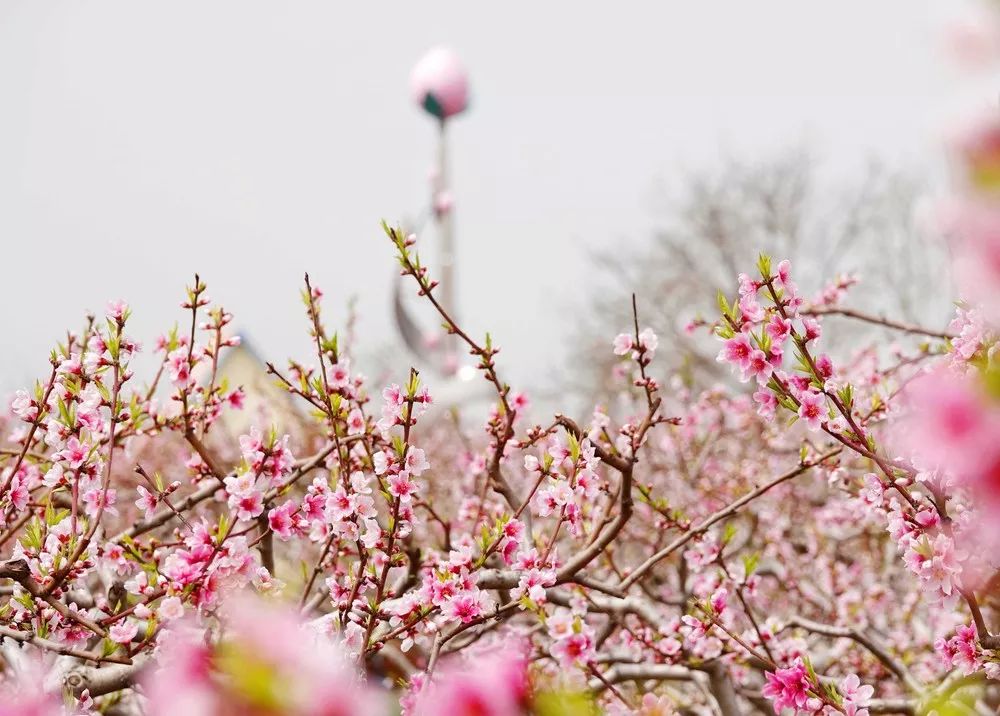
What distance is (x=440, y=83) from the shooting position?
11.8 m

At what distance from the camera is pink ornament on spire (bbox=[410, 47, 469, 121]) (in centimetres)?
1177

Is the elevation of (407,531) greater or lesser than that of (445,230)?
lesser

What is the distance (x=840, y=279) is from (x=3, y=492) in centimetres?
378

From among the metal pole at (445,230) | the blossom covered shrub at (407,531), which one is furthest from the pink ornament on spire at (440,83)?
the blossom covered shrub at (407,531)

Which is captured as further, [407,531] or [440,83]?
[440,83]

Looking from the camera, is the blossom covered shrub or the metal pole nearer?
the blossom covered shrub

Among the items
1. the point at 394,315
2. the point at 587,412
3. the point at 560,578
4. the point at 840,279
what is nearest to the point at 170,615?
the point at 560,578

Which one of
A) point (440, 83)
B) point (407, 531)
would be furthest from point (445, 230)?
point (407, 531)

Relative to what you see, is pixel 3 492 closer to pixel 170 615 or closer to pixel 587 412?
pixel 170 615

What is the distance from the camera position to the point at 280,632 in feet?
1.78

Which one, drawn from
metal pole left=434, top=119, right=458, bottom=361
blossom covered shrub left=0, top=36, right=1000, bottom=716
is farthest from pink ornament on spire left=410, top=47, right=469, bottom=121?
blossom covered shrub left=0, top=36, right=1000, bottom=716

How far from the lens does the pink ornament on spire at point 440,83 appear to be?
1177cm

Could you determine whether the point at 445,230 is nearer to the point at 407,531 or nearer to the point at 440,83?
the point at 440,83

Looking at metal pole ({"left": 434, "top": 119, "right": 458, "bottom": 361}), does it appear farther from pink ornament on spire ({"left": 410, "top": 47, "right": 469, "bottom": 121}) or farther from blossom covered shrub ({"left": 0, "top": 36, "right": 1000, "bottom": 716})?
blossom covered shrub ({"left": 0, "top": 36, "right": 1000, "bottom": 716})
